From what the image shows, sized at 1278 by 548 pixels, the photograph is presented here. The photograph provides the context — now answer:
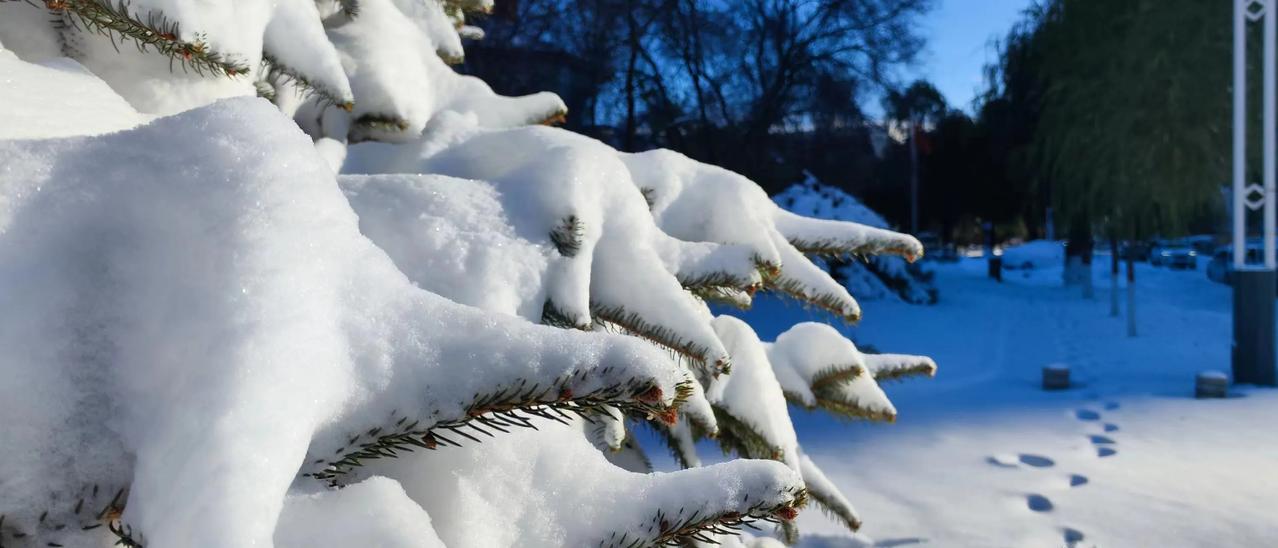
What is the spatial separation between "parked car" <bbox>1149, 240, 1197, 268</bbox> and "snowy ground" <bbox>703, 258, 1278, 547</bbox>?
10.8 metres

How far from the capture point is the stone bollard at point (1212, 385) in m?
6.89

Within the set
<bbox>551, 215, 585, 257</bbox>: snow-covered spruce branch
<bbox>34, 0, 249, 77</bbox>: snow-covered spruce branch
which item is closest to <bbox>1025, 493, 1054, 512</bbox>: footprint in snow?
<bbox>551, 215, 585, 257</bbox>: snow-covered spruce branch

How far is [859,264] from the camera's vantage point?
42.8 ft

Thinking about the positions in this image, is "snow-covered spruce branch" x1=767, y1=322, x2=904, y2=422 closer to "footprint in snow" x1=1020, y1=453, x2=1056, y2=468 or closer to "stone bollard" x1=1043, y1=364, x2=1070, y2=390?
"footprint in snow" x1=1020, y1=453, x2=1056, y2=468

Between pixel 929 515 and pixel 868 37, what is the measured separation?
1269cm

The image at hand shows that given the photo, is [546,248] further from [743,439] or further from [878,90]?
[878,90]

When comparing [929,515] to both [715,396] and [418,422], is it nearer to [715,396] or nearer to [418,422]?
[715,396]

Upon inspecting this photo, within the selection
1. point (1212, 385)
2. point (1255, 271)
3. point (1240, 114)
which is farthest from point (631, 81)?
point (1212, 385)

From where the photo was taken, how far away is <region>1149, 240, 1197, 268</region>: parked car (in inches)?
794

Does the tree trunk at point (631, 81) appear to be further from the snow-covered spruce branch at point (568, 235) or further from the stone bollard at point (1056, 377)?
the snow-covered spruce branch at point (568, 235)

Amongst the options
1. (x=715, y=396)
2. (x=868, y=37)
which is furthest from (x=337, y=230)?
(x=868, y=37)

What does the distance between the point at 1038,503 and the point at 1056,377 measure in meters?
3.53

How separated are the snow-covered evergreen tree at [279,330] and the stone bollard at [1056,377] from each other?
706cm

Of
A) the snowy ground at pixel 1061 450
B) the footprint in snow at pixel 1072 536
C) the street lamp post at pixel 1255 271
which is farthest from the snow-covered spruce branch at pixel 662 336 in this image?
the street lamp post at pixel 1255 271
